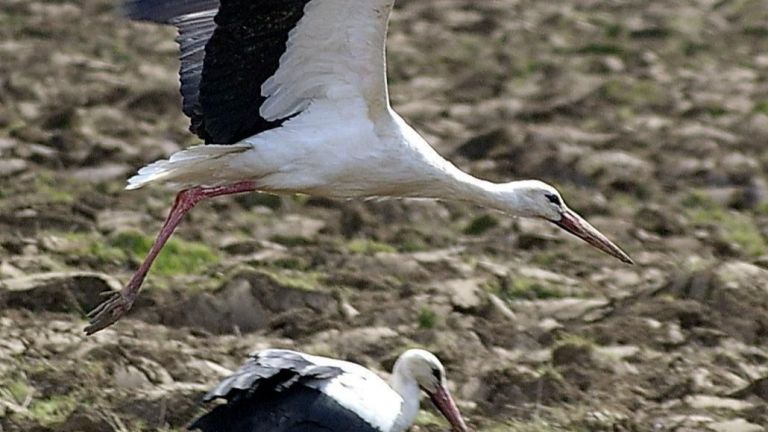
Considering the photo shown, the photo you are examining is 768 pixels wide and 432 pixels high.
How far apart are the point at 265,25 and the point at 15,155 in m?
4.28

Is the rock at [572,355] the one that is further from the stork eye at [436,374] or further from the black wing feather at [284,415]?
the black wing feather at [284,415]

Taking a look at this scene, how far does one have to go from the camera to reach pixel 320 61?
7.93 meters

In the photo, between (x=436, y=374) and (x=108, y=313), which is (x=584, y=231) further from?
(x=108, y=313)

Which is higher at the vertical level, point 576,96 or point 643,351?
point 643,351

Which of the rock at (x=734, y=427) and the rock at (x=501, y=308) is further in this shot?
the rock at (x=501, y=308)

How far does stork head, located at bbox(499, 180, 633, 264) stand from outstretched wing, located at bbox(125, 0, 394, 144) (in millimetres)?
748

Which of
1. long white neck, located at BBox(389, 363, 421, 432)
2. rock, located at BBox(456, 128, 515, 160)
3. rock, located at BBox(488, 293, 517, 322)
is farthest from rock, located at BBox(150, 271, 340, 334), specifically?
rock, located at BBox(456, 128, 515, 160)

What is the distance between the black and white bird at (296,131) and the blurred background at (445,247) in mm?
746

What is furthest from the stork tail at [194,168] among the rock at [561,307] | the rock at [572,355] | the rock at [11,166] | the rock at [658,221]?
the rock at [658,221]

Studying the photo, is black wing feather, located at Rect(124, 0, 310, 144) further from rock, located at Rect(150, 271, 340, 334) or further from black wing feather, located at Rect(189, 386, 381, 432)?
black wing feather, located at Rect(189, 386, 381, 432)

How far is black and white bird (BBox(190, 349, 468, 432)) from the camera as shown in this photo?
6809mm

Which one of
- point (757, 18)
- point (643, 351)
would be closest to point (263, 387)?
point (643, 351)

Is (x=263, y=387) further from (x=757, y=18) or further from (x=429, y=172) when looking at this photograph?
(x=757, y=18)

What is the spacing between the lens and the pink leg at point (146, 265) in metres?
7.83
